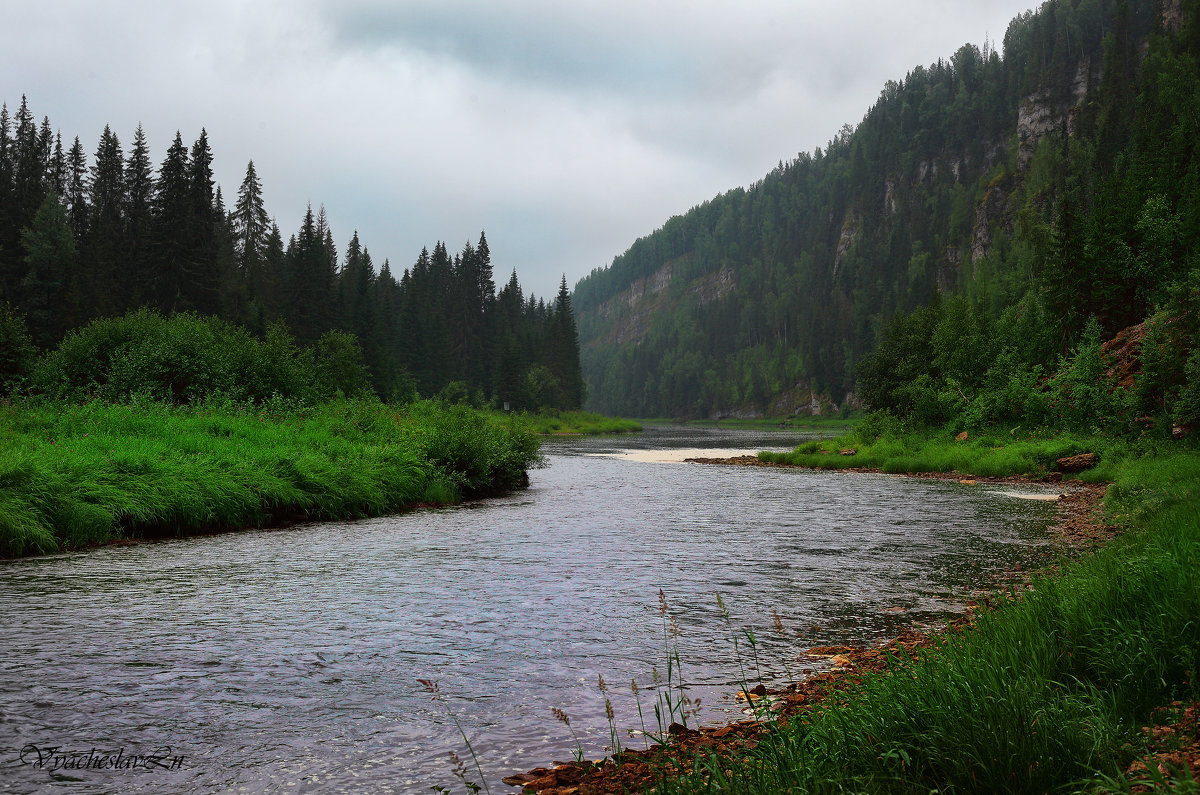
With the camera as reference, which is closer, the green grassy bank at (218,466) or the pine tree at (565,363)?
the green grassy bank at (218,466)

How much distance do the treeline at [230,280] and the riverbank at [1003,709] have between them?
40.2 metres

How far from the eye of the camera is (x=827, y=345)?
199375mm

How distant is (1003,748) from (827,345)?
203 meters

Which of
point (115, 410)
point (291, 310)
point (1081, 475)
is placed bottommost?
point (1081, 475)

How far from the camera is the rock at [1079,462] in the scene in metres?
36.2

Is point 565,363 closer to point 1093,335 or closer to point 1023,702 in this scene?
point 1093,335

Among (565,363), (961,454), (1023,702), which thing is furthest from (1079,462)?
(565,363)

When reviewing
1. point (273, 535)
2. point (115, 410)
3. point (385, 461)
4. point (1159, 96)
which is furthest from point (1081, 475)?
point (1159, 96)

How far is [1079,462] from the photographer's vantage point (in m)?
36.4

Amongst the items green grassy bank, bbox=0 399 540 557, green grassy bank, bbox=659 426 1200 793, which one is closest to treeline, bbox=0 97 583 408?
green grassy bank, bbox=0 399 540 557

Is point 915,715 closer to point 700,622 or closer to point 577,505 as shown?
point 700,622

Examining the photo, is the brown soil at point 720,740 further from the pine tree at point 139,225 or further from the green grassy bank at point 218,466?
the pine tree at point 139,225

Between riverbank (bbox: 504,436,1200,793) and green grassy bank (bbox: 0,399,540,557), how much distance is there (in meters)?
15.3

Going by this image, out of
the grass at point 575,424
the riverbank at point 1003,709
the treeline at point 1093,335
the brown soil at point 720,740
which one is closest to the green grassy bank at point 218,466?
the brown soil at point 720,740
